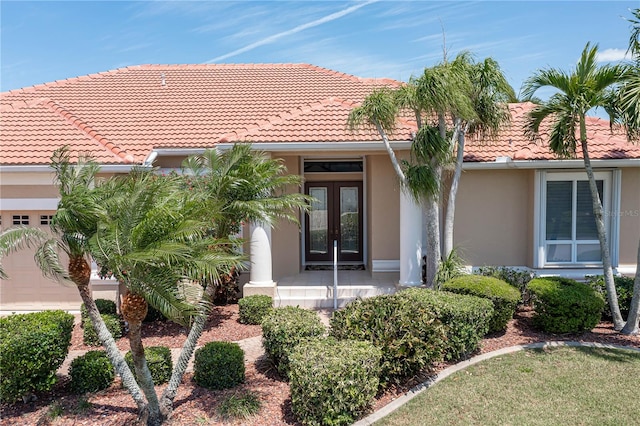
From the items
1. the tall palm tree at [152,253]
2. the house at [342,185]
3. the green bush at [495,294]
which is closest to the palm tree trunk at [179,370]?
the tall palm tree at [152,253]

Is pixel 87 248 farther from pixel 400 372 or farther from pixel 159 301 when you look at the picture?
pixel 400 372

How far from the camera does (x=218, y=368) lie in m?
6.94

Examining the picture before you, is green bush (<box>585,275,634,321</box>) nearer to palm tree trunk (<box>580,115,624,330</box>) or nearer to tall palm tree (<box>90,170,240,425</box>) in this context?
palm tree trunk (<box>580,115,624,330</box>)

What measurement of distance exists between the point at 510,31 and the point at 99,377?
37.5 ft

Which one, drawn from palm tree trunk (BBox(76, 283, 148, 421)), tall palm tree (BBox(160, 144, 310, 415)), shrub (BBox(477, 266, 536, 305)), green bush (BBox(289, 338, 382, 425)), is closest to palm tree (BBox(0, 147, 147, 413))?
palm tree trunk (BBox(76, 283, 148, 421))

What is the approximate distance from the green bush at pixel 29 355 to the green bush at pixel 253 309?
13.4 ft

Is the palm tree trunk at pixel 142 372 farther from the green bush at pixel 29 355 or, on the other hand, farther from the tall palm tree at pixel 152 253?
the green bush at pixel 29 355

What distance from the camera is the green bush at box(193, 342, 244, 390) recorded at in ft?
22.8

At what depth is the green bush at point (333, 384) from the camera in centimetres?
585

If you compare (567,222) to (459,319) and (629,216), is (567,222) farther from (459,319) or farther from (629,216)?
(459,319)

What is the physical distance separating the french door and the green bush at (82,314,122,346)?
6.83 m

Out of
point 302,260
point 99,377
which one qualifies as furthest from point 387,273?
point 99,377

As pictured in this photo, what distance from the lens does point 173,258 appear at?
5.00 meters

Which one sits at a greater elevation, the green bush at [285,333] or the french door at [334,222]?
the french door at [334,222]
